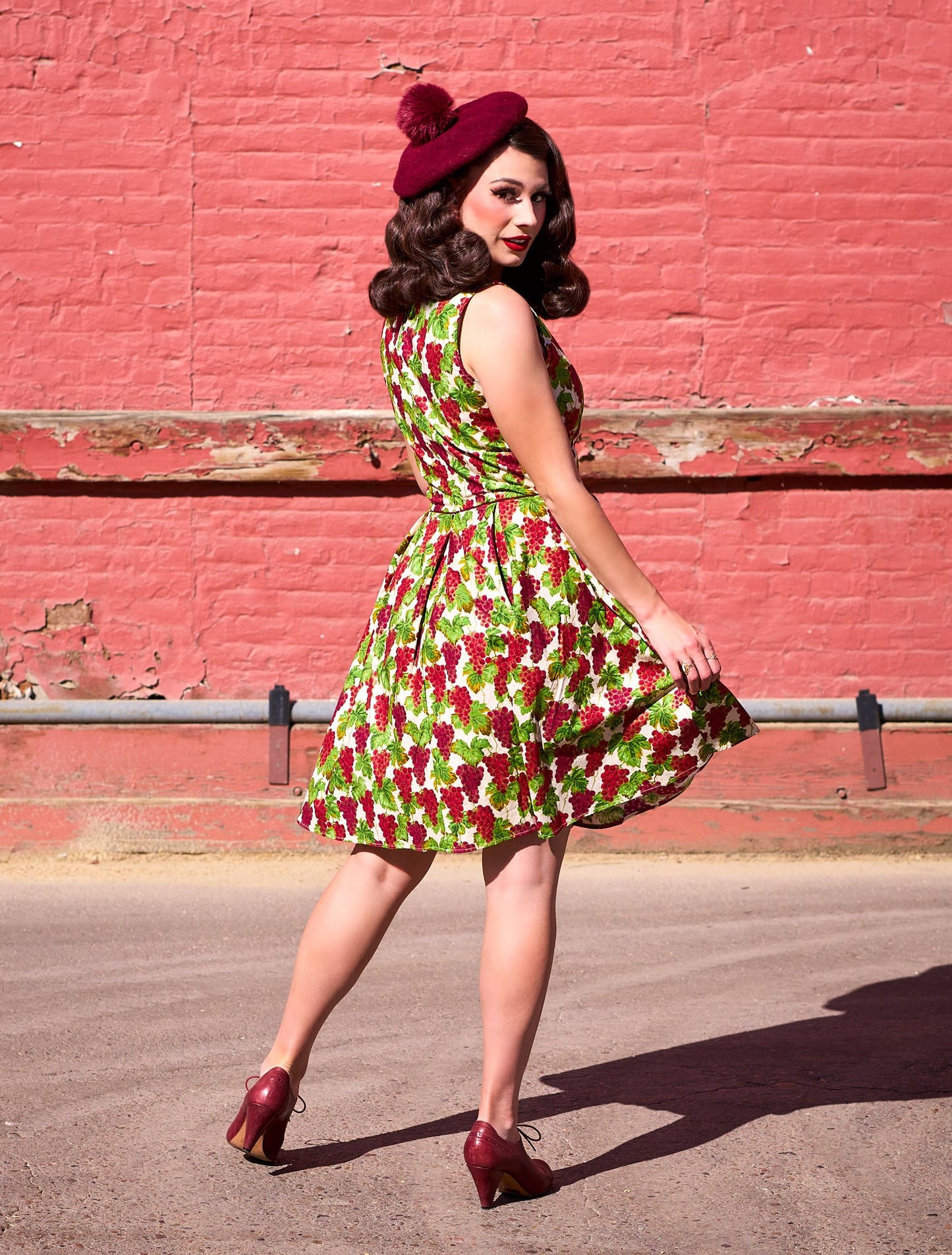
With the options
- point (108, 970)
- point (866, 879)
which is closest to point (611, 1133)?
point (108, 970)

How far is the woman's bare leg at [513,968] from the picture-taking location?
234 centimetres

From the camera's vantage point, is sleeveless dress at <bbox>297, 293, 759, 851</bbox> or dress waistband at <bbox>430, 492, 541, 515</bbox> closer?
sleeveless dress at <bbox>297, 293, 759, 851</bbox>

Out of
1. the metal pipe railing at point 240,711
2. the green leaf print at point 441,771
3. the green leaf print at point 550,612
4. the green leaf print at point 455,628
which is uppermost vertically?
the green leaf print at point 550,612

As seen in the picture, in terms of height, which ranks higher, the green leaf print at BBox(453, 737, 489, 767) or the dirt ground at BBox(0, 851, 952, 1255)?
the green leaf print at BBox(453, 737, 489, 767)

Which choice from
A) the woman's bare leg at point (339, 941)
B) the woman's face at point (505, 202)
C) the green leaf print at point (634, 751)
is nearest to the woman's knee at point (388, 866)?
the woman's bare leg at point (339, 941)

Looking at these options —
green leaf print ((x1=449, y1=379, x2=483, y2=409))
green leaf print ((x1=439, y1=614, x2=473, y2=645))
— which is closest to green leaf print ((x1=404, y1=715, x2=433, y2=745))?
green leaf print ((x1=439, y1=614, x2=473, y2=645))

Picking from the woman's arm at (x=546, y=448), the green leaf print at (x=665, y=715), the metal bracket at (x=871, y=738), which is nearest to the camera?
the woman's arm at (x=546, y=448)

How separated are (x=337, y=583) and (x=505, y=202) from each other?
3.10 meters

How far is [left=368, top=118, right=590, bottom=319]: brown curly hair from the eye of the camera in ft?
7.86

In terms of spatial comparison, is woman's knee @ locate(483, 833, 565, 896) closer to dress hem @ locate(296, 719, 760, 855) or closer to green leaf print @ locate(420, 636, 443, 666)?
dress hem @ locate(296, 719, 760, 855)

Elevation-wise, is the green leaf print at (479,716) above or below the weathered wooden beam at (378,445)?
below

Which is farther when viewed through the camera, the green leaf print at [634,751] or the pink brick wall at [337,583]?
the pink brick wall at [337,583]

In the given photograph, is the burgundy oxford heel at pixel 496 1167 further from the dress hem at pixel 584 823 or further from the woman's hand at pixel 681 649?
the woman's hand at pixel 681 649

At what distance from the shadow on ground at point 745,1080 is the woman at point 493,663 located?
0.94ft
